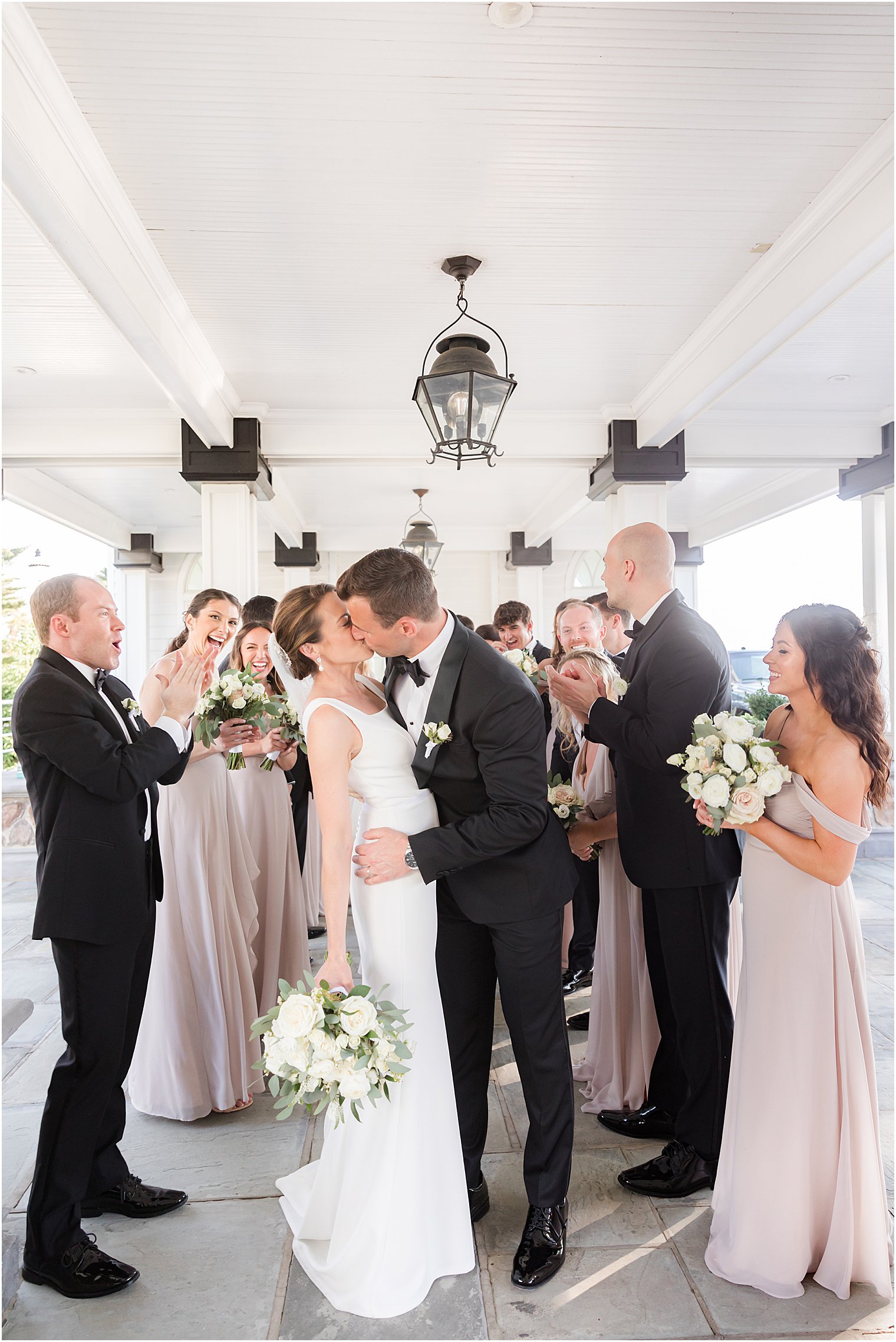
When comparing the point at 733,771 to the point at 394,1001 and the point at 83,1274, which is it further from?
the point at 83,1274

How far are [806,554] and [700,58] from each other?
13937 millimetres

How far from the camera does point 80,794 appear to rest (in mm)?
2693

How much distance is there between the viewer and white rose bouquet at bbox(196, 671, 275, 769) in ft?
12.2

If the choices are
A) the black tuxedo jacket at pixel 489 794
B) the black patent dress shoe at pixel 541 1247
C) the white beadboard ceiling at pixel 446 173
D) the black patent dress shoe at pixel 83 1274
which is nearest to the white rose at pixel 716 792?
→ the black tuxedo jacket at pixel 489 794

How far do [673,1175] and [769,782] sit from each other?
1.58m

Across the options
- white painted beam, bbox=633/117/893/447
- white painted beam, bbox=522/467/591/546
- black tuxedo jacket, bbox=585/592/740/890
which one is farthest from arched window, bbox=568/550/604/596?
black tuxedo jacket, bbox=585/592/740/890

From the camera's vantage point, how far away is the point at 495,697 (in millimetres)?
2543

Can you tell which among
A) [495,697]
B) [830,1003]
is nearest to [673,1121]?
[830,1003]

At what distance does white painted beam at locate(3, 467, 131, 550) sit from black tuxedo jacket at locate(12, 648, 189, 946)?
6710 millimetres

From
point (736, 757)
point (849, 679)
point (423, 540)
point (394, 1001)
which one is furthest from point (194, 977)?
point (423, 540)

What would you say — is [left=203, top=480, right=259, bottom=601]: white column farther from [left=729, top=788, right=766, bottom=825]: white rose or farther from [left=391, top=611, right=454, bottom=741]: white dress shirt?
[left=729, top=788, right=766, bottom=825]: white rose

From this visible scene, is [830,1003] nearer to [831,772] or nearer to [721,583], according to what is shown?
[831,772]

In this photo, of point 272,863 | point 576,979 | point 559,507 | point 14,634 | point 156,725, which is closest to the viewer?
point 156,725

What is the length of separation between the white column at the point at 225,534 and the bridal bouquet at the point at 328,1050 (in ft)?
16.3
